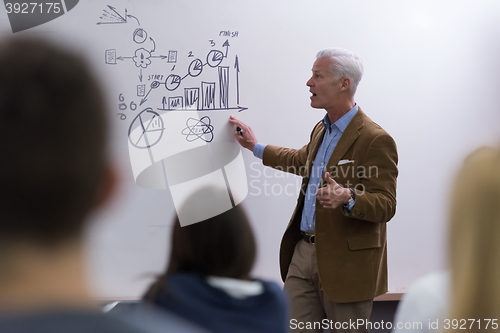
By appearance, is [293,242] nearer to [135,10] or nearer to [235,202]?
[235,202]

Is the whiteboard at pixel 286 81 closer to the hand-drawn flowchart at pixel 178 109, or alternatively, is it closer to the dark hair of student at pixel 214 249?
the hand-drawn flowchart at pixel 178 109

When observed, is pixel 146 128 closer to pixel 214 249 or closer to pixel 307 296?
pixel 307 296

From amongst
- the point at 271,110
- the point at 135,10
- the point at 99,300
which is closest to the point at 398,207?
the point at 271,110

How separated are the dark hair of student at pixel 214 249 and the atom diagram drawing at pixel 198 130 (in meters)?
1.32

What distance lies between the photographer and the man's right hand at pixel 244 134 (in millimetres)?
2408

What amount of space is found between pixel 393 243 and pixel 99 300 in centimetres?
228

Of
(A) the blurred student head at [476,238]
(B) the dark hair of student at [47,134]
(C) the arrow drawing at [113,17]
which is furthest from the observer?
(C) the arrow drawing at [113,17]

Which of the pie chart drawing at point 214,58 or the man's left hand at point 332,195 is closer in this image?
the man's left hand at point 332,195

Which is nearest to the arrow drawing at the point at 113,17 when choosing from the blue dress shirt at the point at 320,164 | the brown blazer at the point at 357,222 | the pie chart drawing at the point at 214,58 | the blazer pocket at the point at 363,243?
the pie chart drawing at the point at 214,58

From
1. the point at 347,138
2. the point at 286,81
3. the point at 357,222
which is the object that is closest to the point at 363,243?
the point at 357,222

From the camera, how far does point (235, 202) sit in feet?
7.77

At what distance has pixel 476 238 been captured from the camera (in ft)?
1.77

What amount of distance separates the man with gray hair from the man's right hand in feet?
1.16

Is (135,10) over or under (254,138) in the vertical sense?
over
